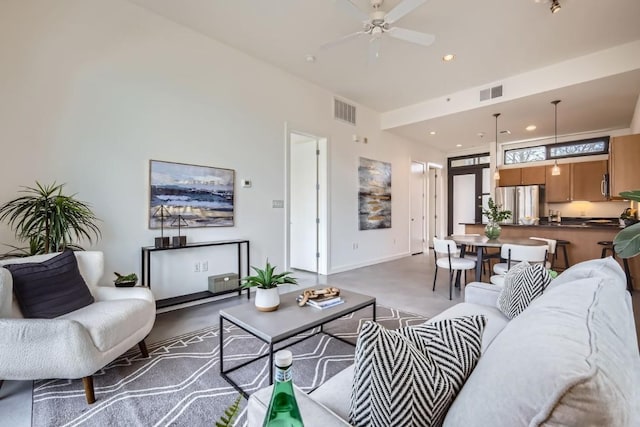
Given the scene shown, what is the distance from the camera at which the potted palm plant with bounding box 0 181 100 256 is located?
238 centimetres

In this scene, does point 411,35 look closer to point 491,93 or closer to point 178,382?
point 491,93

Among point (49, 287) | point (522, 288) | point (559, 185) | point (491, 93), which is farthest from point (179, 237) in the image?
point (559, 185)

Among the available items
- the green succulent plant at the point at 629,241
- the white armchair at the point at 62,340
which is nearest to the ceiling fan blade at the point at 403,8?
the green succulent plant at the point at 629,241

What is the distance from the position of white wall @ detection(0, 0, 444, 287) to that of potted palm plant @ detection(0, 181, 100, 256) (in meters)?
0.10

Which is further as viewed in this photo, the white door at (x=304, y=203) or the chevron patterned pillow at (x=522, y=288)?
the white door at (x=304, y=203)

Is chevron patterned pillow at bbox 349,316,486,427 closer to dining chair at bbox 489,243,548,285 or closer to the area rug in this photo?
the area rug

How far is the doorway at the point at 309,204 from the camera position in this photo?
211 inches

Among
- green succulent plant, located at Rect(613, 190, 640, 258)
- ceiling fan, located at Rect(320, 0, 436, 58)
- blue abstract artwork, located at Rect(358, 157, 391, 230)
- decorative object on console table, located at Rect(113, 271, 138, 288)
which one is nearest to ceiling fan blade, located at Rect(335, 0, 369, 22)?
ceiling fan, located at Rect(320, 0, 436, 58)

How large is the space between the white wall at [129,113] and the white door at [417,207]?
12.6 ft

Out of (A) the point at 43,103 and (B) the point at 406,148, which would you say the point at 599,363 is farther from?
(B) the point at 406,148

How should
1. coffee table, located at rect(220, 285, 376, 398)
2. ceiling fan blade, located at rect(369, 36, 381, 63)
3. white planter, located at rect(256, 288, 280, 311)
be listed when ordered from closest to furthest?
coffee table, located at rect(220, 285, 376, 398) → white planter, located at rect(256, 288, 280, 311) → ceiling fan blade, located at rect(369, 36, 381, 63)

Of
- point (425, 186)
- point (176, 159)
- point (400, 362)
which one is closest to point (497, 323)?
point (400, 362)

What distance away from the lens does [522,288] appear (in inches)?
73.0

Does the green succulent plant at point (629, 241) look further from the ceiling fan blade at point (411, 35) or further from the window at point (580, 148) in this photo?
the window at point (580, 148)
